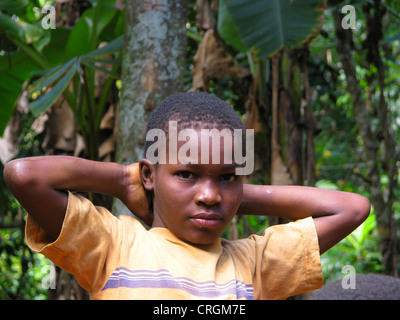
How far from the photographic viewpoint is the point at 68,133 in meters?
3.68

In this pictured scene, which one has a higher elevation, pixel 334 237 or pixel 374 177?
pixel 374 177

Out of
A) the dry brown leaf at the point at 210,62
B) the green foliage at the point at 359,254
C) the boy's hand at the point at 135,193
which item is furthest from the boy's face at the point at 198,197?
the green foliage at the point at 359,254

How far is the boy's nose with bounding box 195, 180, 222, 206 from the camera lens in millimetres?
1457

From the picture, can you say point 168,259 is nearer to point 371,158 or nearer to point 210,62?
point 210,62

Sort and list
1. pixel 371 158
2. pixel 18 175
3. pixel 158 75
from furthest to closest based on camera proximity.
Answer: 1. pixel 371 158
2. pixel 158 75
3. pixel 18 175

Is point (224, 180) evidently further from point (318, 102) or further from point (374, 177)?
point (318, 102)

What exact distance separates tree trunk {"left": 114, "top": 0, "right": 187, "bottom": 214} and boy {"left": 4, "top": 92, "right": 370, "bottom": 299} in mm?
706

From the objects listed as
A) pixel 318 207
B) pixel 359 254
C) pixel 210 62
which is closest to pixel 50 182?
pixel 318 207

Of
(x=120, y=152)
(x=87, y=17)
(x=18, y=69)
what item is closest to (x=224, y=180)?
(x=120, y=152)

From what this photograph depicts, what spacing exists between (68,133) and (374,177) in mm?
2705

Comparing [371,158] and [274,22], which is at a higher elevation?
[274,22]

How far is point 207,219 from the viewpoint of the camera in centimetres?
149

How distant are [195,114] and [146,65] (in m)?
0.97

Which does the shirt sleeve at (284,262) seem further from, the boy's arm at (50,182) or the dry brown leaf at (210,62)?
the dry brown leaf at (210,62)
